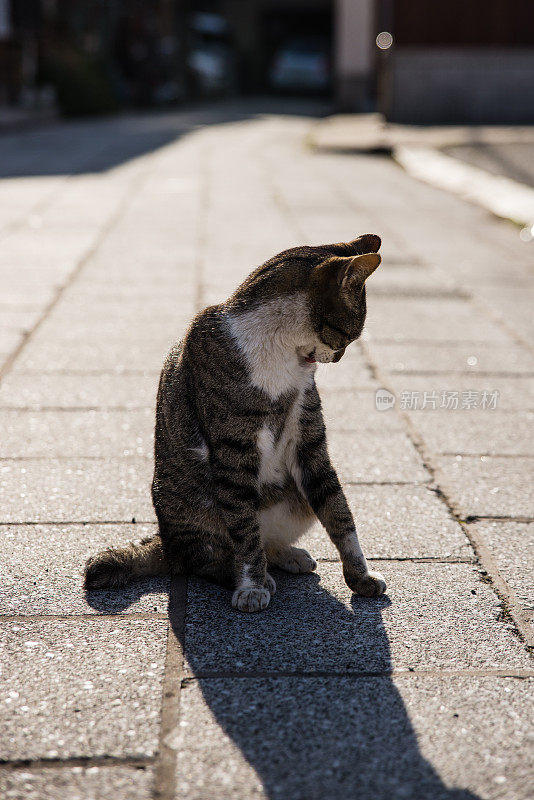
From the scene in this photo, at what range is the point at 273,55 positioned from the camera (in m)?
35.9

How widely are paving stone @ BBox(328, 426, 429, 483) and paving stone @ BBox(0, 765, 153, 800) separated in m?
1.87

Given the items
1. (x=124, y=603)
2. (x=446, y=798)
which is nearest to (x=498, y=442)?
(x=124, y=603)

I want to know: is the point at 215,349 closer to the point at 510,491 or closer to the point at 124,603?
the point at 124,603

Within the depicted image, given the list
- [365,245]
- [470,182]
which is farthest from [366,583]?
[470,182]

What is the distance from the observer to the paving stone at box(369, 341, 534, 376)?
511 cm

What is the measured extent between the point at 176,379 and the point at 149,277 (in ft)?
13.6

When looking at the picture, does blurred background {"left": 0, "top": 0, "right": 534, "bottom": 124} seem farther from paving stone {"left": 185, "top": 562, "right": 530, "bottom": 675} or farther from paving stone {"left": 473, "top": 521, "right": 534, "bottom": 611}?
paving stone {"left": 185, "top": 562, "right": 530, "bottom": 675}

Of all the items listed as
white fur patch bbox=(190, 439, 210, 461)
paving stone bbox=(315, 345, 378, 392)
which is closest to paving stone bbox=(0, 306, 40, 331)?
paving stone bbox=(315, 345, 378, 392)

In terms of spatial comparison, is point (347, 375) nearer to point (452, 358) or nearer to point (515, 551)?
point (452, 358)

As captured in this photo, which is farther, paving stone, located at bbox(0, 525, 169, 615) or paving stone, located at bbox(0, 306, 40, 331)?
paving stone, located at bbox(0, 306, 40, 331)

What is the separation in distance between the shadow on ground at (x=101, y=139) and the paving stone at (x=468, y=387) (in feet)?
27.4

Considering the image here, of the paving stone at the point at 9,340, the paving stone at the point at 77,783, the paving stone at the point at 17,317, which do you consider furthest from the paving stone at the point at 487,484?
the paving stone at the point at 17,317

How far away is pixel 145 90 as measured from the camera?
26.7 m

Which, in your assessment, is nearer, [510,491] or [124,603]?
[124,603]
